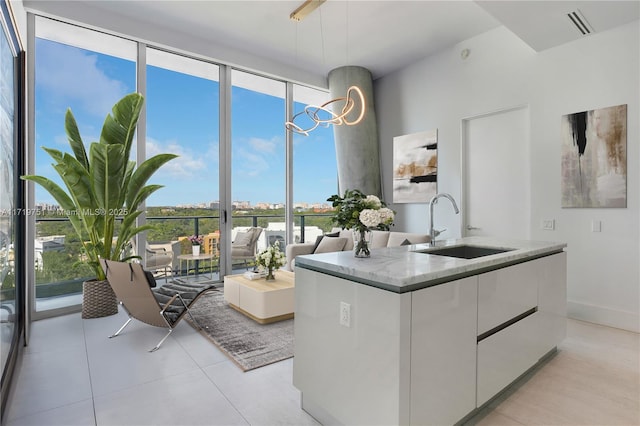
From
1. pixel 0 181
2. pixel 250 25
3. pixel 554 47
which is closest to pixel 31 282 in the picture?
pixel 0 181

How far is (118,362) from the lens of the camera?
102 inches

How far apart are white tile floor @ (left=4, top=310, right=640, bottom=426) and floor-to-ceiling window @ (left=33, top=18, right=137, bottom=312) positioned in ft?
3.22

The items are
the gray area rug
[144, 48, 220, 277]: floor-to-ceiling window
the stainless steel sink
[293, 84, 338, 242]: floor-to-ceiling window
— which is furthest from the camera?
[293, 84, 338, 242]: floor-to-ceiling window

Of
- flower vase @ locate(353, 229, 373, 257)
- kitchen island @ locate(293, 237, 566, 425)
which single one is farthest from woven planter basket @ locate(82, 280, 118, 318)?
flower vase @ locate(353, 229, 373, 257)

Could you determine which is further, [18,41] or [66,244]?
[66,244]

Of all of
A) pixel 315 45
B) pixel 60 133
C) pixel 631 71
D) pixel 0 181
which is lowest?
pixel 0 181

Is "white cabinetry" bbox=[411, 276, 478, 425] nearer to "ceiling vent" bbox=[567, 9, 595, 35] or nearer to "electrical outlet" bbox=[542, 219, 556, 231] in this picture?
"electrical outlet" bbox=[542, 219, 556, 231]

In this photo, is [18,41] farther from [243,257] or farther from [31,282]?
[243,257]

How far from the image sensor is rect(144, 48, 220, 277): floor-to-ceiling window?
15.0ft

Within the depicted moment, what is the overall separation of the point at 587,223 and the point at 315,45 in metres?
4.01

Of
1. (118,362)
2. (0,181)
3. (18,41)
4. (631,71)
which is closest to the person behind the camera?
(0,181)

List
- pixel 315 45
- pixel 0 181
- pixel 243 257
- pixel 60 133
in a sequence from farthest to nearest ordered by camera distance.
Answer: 1. pixel 243 257
2. pixel 315 45
3. pixel 60 133
4. pixel 0 181

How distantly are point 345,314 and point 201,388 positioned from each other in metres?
1.22

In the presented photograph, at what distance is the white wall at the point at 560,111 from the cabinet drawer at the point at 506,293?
179 centimetres
